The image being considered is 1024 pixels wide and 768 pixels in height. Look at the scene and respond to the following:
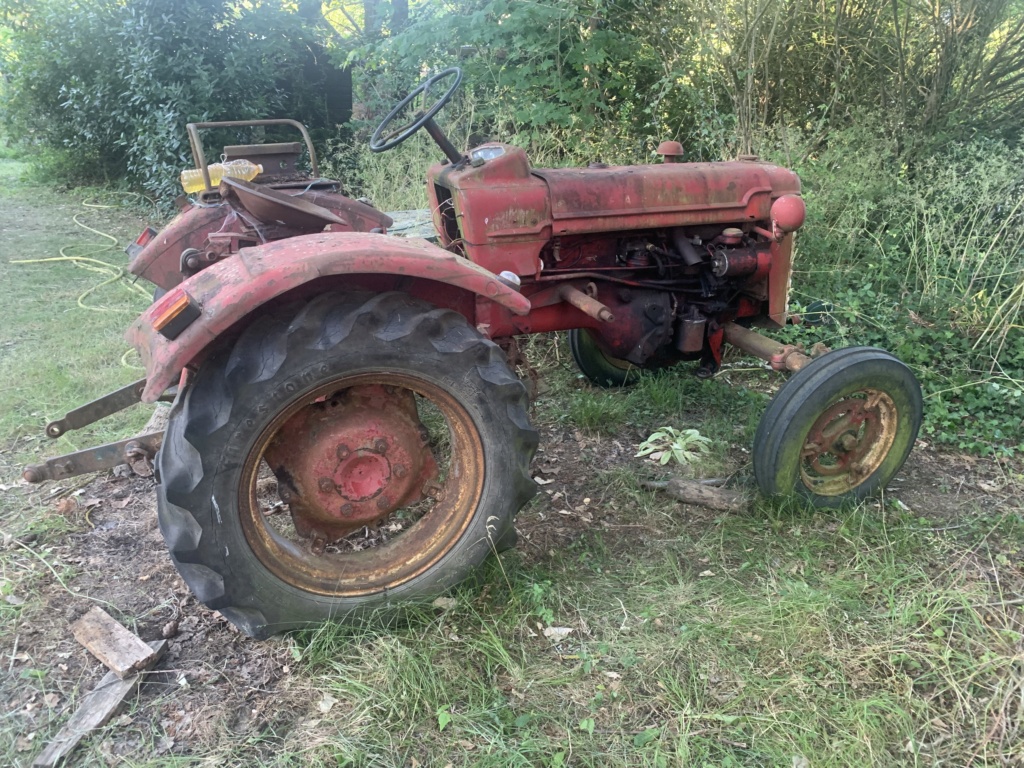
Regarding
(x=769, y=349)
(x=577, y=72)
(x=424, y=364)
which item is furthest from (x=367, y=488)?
(x=577, y=72)

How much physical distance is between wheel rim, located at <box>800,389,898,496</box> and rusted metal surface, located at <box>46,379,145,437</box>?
2633 millimetres

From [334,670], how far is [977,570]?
7.04ft

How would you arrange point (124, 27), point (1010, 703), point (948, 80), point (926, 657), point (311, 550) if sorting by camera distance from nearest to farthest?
point (1010, 703), point (926, 657), point (311, 550), point (948, 80), point (124, 27)

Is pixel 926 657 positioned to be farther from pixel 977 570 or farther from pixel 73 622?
pixel 73 622

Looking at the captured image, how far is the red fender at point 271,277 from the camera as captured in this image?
73.2 inches

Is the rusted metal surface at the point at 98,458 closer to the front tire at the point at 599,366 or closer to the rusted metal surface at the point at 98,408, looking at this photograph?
the rusted metal surface at the point at 98,408

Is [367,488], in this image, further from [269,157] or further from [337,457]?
[269,157]

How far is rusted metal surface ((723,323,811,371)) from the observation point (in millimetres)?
2844

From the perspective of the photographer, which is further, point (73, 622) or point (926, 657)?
point (73, 622)

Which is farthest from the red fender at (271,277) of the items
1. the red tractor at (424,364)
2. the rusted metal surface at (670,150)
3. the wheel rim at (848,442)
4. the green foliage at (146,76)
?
the green foliage at (146,76)

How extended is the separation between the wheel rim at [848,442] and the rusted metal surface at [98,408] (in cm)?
263

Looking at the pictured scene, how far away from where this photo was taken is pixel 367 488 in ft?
7.38

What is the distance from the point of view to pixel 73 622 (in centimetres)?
230

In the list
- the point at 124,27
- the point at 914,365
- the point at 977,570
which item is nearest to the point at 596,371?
the point at 914,365
